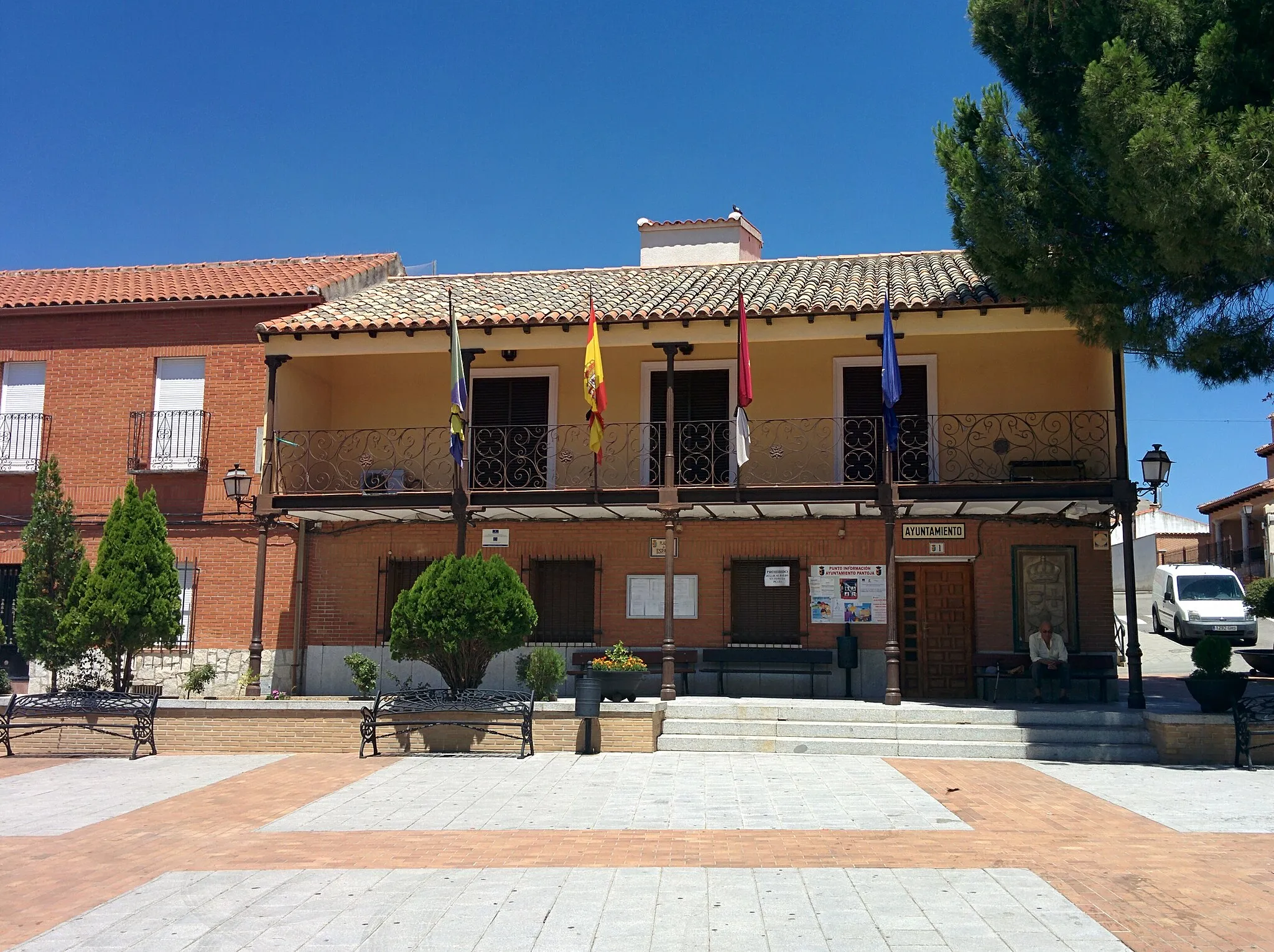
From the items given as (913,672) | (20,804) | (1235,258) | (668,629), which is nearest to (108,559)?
(20,804)

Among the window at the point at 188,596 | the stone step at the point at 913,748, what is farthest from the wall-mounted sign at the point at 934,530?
the window at the point at 188,596

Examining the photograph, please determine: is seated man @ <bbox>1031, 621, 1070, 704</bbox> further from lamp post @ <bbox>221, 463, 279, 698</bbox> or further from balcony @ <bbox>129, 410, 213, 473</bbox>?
balcony @ <bbox>129, 410, 213, 473</bbox>

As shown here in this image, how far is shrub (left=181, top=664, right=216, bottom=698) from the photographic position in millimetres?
15617

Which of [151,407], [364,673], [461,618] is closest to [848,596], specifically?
[461,618]

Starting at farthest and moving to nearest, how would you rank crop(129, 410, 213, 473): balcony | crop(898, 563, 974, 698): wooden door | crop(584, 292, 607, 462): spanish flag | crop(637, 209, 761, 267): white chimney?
crop(637, 209, 761, 267): white chimney → crop(129, 410, 213, 473): balcony → crop(898, 563, 974, 698): wooden door → crop(584, 292, 607, 462): spanish flag

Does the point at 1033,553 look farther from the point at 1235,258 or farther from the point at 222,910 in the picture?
the point at 222,910

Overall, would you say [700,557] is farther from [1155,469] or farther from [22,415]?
[22,415]

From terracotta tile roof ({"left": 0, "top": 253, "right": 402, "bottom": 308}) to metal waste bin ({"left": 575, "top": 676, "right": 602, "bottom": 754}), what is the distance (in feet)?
28.5

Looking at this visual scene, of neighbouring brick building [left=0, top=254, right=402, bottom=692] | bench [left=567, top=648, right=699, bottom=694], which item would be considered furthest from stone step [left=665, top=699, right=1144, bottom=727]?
neighbouring brick building [left=0, top=254, right=402, bottom=692]

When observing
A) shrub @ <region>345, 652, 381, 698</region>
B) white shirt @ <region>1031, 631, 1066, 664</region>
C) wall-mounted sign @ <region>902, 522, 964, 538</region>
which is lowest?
shrub @ <region>345, 652, 381, 698</region>

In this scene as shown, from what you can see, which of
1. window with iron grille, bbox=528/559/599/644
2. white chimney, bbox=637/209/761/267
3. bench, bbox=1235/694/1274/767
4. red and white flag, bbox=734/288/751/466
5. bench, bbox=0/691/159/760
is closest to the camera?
bench, bbox=1235/694/1274/767

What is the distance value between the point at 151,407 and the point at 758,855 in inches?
536

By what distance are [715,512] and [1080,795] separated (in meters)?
6.92

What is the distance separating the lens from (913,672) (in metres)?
15.9
